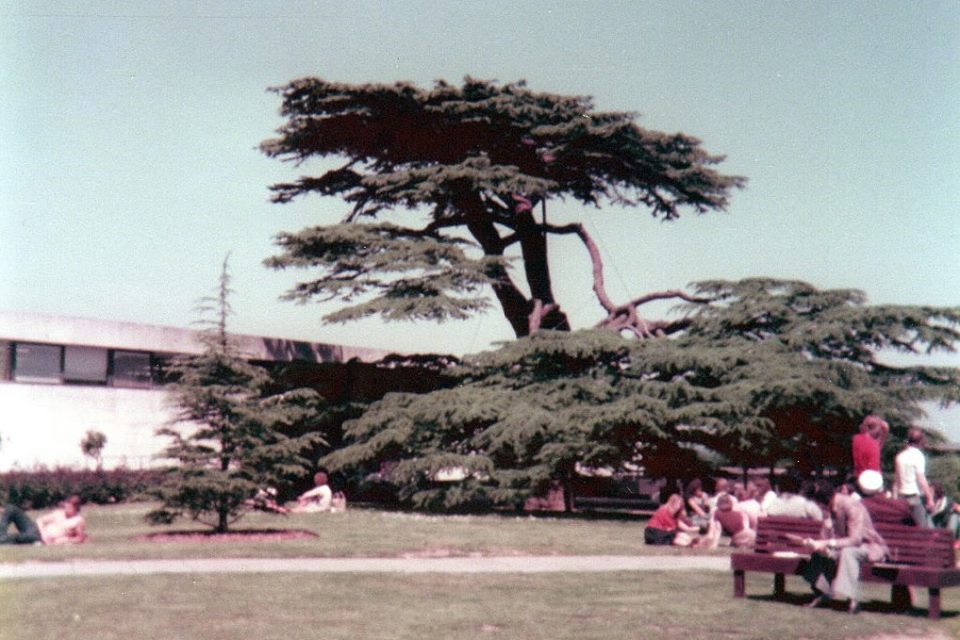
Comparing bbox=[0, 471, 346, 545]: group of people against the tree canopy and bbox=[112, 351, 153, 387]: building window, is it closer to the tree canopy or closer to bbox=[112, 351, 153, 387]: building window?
the tree canopy

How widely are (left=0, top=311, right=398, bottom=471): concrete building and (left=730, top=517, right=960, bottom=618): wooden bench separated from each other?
2174 cm

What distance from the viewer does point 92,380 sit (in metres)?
37.8

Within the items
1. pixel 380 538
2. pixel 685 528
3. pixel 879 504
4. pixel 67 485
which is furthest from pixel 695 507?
pixel 67 485

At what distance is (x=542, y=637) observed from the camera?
32.0 feet

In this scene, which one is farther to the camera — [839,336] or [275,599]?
[839,336]

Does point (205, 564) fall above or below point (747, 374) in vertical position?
below

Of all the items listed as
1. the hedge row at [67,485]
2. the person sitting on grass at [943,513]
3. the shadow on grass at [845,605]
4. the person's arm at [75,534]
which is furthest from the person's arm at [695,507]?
the hedge row at [67,485]

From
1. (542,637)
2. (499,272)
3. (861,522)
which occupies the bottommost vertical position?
(542,637)

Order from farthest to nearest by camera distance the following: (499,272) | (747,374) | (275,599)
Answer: (499,272) → (747,374) → (275,599)

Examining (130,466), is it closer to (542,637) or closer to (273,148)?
(273,148)

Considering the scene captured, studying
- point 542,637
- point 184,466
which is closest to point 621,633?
point 542,637

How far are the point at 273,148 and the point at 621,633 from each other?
24556mm

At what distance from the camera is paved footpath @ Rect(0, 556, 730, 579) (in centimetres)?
1378

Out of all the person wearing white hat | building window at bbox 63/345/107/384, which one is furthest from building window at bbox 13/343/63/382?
the person wearing white hat
